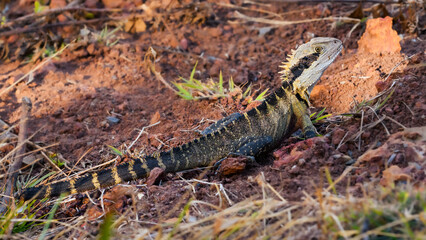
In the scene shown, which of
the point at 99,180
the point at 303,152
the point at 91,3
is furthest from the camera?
the point at 91,3

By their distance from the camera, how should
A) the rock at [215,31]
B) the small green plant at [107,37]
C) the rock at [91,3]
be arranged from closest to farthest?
the small green plant at [107,37]
the rock at [215,31]
the rock at [91,3]

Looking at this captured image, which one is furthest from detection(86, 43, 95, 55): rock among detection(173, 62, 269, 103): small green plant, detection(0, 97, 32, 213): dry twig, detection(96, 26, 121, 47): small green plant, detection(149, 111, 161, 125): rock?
detection(0, 97, 32, 213): dry twig

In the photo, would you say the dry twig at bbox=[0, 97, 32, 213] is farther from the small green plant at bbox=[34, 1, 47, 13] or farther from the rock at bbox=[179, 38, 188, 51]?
the small green plant at bbox=[34, 1, 47, 13]

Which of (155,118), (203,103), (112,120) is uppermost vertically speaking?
(203,103)

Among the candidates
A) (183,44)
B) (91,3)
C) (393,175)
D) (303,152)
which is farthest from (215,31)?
(393,175)

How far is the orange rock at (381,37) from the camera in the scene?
486 cm

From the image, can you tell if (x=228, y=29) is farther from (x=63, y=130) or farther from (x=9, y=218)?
(x=9, y=218)

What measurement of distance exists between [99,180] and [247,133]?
57.7 inches

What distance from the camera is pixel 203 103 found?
5164 mm

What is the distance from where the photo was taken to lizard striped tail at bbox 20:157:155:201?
3740mm

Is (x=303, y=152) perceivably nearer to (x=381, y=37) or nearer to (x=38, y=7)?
(x=381, y=37)

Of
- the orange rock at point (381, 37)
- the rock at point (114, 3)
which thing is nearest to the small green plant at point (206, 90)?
the orange rock at point (381, 37)

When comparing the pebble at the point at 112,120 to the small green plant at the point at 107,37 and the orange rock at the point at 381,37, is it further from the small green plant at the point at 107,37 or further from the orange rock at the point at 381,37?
the orange rock at the point at 381,37

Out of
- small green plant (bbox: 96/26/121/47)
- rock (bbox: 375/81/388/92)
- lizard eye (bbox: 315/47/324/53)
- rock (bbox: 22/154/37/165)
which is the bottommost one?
rock (bbox: 22/154/37/165)
